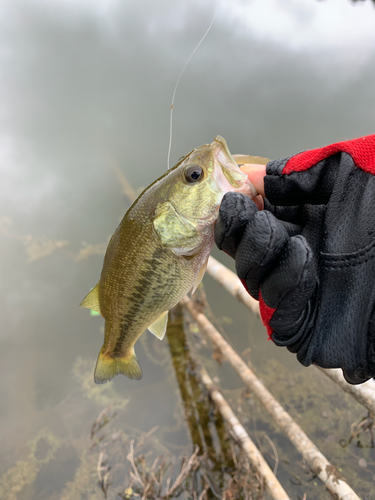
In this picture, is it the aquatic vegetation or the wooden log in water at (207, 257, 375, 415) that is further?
the aquatic vegetation

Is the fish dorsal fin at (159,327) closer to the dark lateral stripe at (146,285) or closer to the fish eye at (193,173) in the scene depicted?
the dark lateral stripe at (146,285)

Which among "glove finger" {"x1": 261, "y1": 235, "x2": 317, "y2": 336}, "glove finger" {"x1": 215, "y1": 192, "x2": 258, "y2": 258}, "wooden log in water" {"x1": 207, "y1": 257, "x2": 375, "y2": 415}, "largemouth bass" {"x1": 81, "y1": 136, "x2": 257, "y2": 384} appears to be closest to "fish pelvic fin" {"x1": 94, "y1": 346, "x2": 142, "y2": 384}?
"largemouth bass" {"x1": 81, "y1": 136, "x2": 257, "y2": 384}

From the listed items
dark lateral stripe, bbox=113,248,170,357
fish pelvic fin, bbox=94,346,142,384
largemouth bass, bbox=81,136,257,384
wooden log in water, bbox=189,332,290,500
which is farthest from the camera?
wooden log in water, bbox=189,332,290,500

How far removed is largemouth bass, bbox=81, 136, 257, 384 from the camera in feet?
5.03

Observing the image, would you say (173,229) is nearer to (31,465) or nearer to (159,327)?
(159,327)

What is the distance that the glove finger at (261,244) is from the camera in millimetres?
1127

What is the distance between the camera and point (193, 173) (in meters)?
1.55

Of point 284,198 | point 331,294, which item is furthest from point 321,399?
point 284,198

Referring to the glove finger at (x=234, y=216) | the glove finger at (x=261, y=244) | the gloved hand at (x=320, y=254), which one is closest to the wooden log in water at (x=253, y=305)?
the gloved hand at (x=320, y=254)

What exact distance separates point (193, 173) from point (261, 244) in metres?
0.64

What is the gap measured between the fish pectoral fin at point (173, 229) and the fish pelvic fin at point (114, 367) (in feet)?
3.84

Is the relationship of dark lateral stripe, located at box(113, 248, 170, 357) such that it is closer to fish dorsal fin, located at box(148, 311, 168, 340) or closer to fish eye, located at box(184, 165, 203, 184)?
fish dorsal fin, located at box(148, 311, 168, 340)

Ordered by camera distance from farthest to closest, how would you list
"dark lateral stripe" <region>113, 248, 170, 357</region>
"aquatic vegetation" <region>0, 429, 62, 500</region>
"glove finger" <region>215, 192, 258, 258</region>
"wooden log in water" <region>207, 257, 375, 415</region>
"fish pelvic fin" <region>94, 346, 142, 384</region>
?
"aquatic vegetation" <region>0, 429, 62, 500</region> < "fish pelvic fin" <region>94, 346, 142, 384</region> < "wooden log in water" <region>207, 257, 375, 415</region> < "dark lateral stripe" <region>113, 248, 170, 357</region> < "glove finger" <region>215, 192, 258, 258</region>

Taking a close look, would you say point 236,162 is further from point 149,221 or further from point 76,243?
point 76,243
